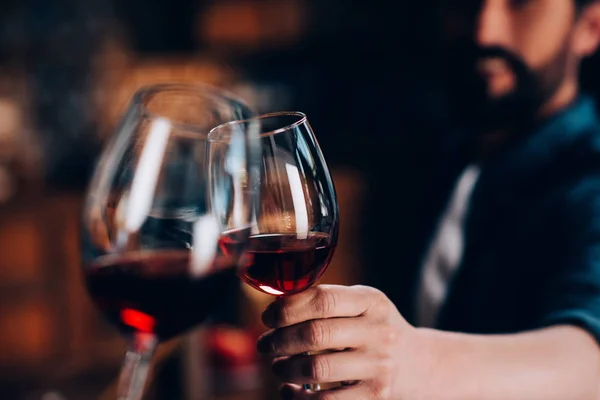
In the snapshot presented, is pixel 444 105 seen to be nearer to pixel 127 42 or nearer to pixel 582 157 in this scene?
pixel 127 42

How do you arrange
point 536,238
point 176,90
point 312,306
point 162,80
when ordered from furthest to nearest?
point 162,80 < point 536,238 < point 176,90 < point 312,306

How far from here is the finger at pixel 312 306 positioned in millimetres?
461

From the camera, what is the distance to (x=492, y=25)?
0.93 meters

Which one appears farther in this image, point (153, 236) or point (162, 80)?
point (162, 80)

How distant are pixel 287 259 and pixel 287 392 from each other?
4.5 inches

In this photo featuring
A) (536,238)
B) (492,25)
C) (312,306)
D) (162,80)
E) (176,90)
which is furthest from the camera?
(162,80)

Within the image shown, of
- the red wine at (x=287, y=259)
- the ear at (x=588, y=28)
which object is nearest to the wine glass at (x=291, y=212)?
the red wine at (x=287, y=259)

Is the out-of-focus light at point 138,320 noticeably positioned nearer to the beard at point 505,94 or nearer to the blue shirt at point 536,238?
the blue shirt at point 536,238

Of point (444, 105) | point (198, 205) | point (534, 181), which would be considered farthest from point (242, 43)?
point (198, 205)

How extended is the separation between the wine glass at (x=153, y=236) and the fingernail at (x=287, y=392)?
89 millimetres

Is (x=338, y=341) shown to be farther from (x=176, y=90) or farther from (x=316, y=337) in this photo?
(x=176, y=90)

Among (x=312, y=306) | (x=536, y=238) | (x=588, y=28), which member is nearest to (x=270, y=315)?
(x=312, y=306)

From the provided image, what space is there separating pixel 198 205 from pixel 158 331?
120 millimetres

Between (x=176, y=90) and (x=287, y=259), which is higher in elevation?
(x=176, y=90)
